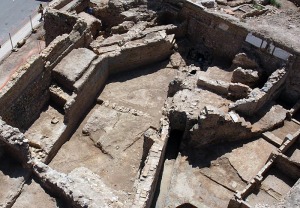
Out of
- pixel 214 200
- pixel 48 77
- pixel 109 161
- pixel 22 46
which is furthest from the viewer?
pixel 22 46

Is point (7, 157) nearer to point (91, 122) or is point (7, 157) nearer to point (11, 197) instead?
point (11, 197)

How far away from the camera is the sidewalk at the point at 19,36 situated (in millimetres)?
20195

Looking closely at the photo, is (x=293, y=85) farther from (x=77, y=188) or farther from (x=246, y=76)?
(x=77, y=188)

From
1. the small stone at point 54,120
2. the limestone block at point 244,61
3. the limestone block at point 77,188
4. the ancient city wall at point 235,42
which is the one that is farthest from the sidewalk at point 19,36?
the limestone block at point 244,61

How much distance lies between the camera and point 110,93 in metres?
17.0

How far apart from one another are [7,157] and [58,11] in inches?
311

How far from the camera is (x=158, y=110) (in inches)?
645

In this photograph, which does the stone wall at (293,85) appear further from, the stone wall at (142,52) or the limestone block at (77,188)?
the limestone block at (77,188)

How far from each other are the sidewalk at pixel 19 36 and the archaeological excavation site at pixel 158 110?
80cm

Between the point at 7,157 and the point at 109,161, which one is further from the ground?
the point at 7,157

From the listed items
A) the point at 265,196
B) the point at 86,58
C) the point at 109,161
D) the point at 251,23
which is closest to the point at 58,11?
the point at 86,58

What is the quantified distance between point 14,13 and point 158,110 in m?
11.8

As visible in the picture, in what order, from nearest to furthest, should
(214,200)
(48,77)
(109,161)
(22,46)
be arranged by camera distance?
(214,200)
(109,161)
(48,77)
(22,46)

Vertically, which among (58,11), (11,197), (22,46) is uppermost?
(58,11)
